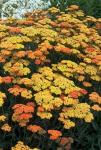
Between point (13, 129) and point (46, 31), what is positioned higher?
point (46, 31)

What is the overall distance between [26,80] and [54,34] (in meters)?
1.13

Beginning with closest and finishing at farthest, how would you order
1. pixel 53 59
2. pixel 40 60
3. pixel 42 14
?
pixel 40 60 < pixel 53 59 < pixel 42 14

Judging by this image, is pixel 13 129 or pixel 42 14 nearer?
pixel 13 129

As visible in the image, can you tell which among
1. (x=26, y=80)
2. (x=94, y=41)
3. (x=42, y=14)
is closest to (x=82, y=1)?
(x=42, y=14)

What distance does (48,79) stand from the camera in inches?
186

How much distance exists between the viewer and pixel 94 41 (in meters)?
5.89

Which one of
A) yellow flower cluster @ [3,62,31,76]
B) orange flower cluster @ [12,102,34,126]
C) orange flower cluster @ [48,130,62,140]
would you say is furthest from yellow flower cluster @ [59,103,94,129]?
yellow flower cluster @ [3,62,31,76]

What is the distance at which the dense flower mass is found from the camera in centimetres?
435

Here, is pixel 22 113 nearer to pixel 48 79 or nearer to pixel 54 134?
pixel 54 134

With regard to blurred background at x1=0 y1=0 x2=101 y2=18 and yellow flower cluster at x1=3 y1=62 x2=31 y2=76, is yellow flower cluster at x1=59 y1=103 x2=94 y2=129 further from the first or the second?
blurred background at x1=0 y1=0 x2=101 y2=18

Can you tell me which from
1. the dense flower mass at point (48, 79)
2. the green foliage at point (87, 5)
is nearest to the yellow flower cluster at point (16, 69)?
the dense flower mass at point (48, 79)

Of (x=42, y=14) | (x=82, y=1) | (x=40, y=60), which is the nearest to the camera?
(x=40, y=60)

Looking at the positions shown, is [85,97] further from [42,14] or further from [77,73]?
[42,14]

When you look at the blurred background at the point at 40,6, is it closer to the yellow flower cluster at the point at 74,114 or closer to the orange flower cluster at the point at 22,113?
the yellow flower cluster at the point at 74,114
